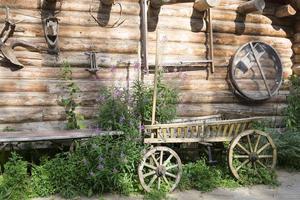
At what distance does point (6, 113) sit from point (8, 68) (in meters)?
0.78

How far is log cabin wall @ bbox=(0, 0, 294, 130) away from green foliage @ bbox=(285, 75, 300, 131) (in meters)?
0.26

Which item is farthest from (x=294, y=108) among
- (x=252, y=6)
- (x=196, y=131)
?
(x=196, y=131)

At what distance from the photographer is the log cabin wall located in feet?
21.9

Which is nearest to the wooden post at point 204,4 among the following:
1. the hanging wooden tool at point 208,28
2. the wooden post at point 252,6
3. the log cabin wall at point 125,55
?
the hanging wooden tool at point 208,28

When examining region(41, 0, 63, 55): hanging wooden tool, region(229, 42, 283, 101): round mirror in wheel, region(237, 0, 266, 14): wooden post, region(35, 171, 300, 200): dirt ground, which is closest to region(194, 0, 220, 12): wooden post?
region(237, 0, 266, 14): wooden post

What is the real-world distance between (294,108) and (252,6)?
249 cm

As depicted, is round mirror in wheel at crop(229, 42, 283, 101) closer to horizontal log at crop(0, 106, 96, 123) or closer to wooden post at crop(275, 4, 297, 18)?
wooden post at crop(275, 4, 297, 18)

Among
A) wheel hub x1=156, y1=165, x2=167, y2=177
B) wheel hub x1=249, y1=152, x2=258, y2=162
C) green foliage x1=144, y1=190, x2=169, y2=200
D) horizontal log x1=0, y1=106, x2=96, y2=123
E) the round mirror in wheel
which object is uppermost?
the round mirror in wheel

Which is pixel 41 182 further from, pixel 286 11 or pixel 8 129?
pixel 286 11

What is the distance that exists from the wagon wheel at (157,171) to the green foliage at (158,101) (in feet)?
2.62

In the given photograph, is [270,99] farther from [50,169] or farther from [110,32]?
[50,169]

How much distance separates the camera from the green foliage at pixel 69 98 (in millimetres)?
6775

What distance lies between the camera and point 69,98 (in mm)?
6852

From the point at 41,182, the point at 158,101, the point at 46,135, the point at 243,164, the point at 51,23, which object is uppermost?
the point at 51,23
